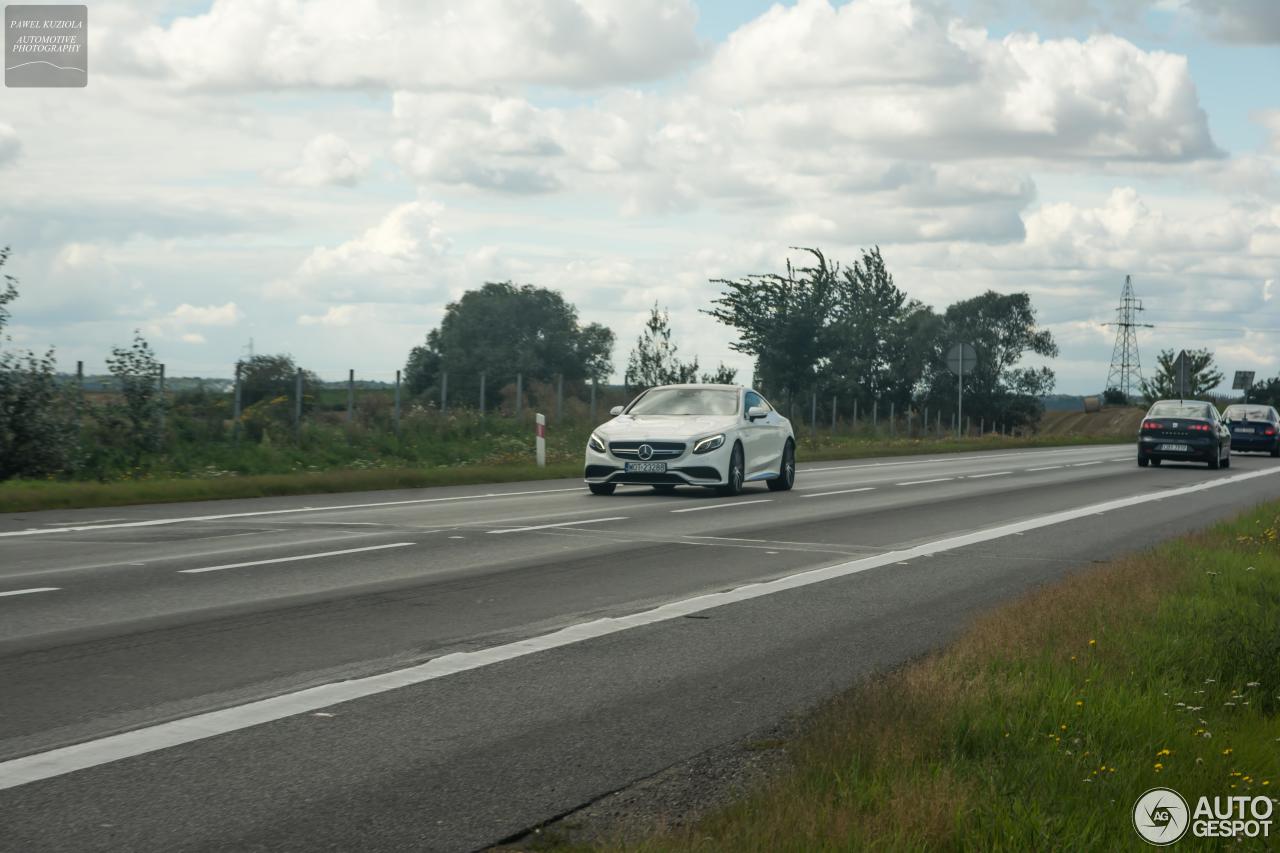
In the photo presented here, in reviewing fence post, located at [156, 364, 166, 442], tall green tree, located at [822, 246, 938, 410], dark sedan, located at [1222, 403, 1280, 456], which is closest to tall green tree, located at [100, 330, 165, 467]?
fence post, located at [156, 364, 166, 442]

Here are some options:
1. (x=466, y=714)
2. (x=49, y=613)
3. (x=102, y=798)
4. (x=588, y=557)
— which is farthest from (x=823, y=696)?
(x=588, y=557)

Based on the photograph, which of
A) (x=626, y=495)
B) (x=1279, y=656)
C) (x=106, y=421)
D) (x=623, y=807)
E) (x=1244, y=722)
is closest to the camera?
(x=623, y=807)

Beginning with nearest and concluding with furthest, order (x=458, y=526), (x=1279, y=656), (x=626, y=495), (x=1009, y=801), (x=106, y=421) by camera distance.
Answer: (x=1009, y=801) < (x=1279, y=656) < (x=458, y=526) < (x=626, y=495) < (x=106, y=421)

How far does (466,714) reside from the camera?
20.9ft

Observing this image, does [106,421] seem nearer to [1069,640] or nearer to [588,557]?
[588,557]

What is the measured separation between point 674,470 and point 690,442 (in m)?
0.44

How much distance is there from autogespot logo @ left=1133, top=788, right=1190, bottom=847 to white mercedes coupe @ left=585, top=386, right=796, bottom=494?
51.5 feet

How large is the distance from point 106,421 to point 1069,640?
Result: 19726 millimetres

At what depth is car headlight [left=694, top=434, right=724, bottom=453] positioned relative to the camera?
2078 cm

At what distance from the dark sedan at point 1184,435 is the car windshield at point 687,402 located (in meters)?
16.0

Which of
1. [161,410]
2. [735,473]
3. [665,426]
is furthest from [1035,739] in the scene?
[161,410]

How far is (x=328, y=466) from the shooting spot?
91.6 ft

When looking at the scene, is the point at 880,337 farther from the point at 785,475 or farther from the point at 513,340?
the point at 785,475

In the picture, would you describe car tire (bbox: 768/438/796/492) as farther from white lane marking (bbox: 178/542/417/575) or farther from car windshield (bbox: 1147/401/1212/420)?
car windshield (bbox: 1147/401/1212/420)
